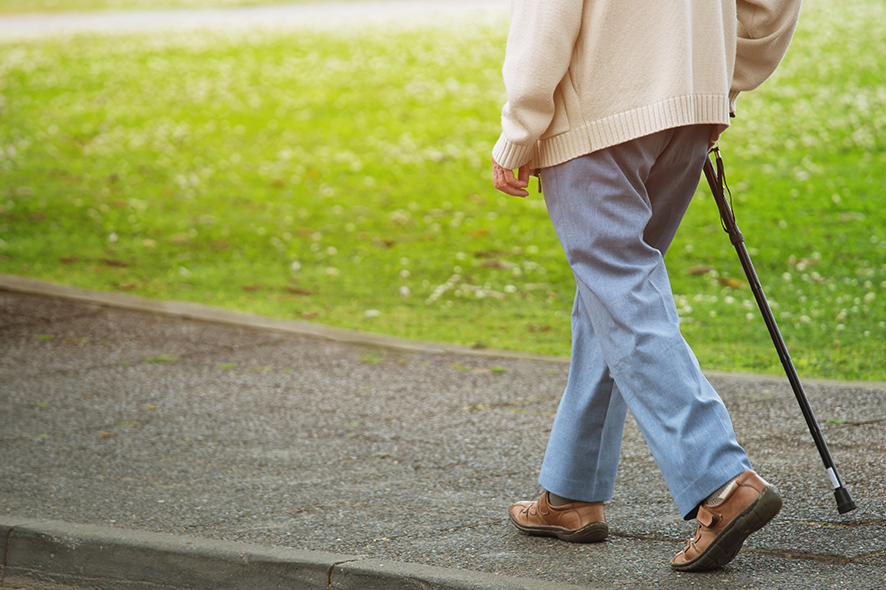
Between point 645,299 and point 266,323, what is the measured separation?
4.05 m

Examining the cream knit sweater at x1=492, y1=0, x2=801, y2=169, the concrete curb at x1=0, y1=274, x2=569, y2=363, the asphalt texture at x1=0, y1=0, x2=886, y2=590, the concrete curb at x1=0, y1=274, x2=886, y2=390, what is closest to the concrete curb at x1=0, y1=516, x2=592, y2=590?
the asphalt texture at x1=0, y1=0, x2=886, y2=590

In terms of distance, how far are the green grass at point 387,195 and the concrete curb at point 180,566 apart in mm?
2918

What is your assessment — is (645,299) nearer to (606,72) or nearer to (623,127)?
(623,127)

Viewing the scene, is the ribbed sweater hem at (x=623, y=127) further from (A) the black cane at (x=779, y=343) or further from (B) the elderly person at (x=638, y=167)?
(A) the black cane at (x=779, y=343)

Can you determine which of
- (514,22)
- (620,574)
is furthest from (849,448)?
(514,22)

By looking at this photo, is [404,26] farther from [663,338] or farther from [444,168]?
[663,338]

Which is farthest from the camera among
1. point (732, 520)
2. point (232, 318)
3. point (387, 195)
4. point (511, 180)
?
point (387, 195)

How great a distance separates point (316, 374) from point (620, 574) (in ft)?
9.43

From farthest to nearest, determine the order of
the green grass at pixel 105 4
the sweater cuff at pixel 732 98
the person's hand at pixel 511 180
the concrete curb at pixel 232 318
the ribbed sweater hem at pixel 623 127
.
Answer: the green grass at pixel 105 4 → the concrete curb at pixel 232 318 → the sweater cuff at pixel 732 98 → the person's hand at pixel 511 180 → the ribbed sweater hem at pixel 623 127

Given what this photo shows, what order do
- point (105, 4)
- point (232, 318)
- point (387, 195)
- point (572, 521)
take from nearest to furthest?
point (572, 521)
point (232, 318)
point (387, 195)
point (105, 4)

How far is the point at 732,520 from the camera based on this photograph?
102 inches

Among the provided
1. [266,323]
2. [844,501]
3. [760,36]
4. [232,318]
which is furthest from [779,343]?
[232,318]

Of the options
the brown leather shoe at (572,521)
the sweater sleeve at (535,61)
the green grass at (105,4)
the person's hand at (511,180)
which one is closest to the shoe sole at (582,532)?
the brown leather shoe at (572,521)

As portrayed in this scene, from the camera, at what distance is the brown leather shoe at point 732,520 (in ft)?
8.36
